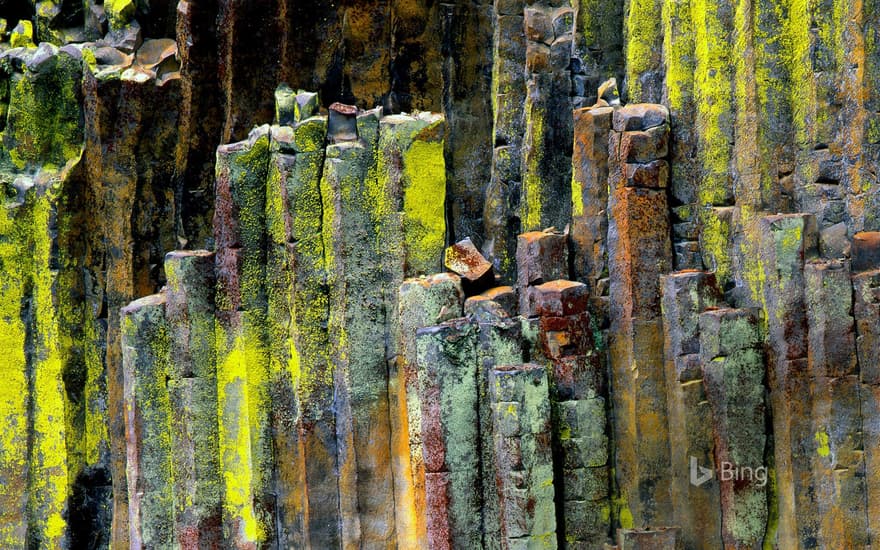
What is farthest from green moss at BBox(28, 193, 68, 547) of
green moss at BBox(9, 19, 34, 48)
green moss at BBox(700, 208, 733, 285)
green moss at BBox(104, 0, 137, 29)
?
green moss at BBox(700, 208, 733, 285)

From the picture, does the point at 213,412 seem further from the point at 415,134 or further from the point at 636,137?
the point at 636,137

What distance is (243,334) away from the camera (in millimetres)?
12008

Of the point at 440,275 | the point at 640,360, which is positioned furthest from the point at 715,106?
the point at 440,275

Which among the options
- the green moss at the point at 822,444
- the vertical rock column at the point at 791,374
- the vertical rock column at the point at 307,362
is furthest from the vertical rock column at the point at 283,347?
the green moss at the point at 822,444

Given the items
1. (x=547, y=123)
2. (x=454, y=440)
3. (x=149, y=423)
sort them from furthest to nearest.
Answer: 1. (x=149, y=423)
2. (x=547, y=123)
3. (x=454, y=440)

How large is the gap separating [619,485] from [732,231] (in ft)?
5.92

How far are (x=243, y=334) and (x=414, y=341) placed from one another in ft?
4.70

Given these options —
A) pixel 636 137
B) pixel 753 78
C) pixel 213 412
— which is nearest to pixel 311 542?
pixel 213 412

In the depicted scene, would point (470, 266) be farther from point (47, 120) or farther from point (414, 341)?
point (47, 120)

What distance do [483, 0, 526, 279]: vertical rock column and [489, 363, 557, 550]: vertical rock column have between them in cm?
168

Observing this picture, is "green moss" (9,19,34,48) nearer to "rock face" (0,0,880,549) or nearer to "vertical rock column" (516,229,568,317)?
"rock face" (0,0,880,549)

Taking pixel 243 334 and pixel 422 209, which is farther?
pixel 243 334

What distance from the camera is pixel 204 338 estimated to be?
12.1 meters

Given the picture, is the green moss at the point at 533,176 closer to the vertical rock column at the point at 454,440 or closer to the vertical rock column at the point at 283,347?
the vertical rock column at the point at 454,440
